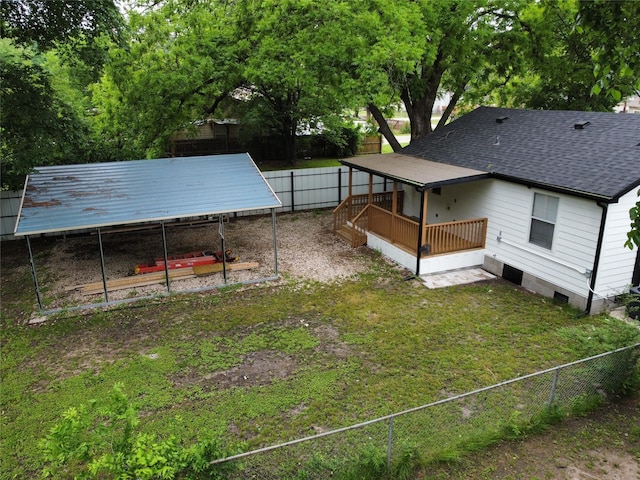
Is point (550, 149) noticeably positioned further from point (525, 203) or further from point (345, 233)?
point (345, 233)

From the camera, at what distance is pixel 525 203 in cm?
1120

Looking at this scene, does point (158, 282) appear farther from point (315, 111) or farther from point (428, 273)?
point (315, 111)

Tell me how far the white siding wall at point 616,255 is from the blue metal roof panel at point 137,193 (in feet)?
23.2

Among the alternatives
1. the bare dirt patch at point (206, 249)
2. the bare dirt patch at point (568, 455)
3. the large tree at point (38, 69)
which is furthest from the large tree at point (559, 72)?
the large tree at point (38, 69)

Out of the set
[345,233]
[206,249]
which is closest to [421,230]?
[345,233]

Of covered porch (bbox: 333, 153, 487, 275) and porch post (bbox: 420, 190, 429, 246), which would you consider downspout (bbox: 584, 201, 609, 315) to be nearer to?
covered porch (bbox: 333, 153, 487, 275)

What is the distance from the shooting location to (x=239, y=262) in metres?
13.0

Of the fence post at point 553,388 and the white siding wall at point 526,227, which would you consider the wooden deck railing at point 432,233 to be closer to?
the white siding wall at point 526,227

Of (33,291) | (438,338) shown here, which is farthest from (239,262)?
(438,338)

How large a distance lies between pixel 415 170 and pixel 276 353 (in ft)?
21.8

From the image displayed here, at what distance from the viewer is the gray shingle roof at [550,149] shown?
9773 mm

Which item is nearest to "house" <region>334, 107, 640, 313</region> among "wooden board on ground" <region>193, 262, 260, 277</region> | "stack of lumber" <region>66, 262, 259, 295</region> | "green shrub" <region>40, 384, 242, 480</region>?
"wooden board on ground" <region>193, 262, 260, 277</region>

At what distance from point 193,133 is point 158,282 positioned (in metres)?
9.39

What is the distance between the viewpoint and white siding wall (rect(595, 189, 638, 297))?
9453 mm
